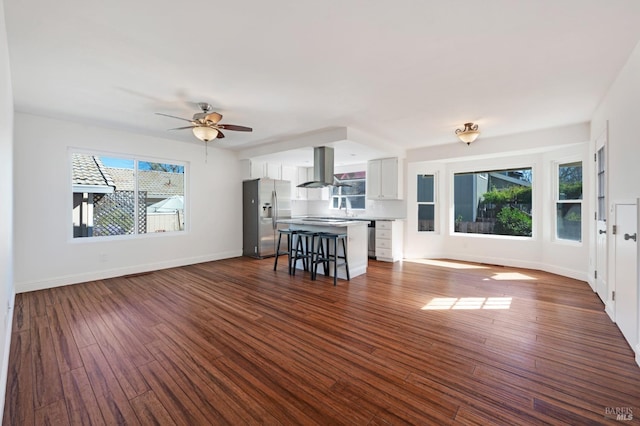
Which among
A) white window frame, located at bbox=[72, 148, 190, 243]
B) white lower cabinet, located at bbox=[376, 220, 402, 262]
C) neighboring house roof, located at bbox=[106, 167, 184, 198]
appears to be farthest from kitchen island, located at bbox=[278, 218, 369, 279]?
neighboring house roof, located at bbox=[106, 167, 184, 198]

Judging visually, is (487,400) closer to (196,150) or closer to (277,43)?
(277,43)

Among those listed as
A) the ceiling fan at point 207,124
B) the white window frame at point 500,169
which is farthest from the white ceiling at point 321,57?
the white window frame at point 500,169

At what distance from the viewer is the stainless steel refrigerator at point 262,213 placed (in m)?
6.41

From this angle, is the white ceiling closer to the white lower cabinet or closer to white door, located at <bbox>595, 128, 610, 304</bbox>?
white door, located at <bbox>595, 128, 610, 304</bbox>

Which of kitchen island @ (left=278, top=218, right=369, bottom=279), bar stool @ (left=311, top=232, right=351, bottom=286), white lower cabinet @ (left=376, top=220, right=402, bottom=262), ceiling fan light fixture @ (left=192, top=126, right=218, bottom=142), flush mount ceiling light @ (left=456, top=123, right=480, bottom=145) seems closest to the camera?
ceiling fan light fixture @ (left=192, top=126, right=218, bottom=142)

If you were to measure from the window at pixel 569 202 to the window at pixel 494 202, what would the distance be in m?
0.52

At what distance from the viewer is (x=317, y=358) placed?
7.41 feet

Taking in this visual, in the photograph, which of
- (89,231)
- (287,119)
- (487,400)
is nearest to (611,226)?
(487,400)

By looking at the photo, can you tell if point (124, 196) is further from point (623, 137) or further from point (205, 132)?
point (623, 137)

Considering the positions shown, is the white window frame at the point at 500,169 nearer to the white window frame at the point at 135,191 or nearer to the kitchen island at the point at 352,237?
the kitchen island at the point at 352,237

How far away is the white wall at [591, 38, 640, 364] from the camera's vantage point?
7.55 ft

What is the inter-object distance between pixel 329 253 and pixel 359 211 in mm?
2658

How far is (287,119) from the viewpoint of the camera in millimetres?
4219

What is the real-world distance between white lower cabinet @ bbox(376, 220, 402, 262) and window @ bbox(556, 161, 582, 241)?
9.31 ft
